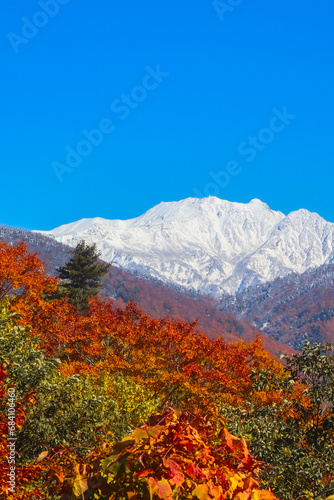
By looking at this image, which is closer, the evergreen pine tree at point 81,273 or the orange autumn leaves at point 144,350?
the orange autumn leaves at point 144,350

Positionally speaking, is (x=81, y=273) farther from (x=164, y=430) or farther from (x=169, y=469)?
(x=169, y=469)

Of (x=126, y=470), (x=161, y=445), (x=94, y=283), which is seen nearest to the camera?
(x=126, y=470)

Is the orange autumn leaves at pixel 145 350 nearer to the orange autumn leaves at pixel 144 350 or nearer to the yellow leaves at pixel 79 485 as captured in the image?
the orange autumn leaves at pixel 144 350

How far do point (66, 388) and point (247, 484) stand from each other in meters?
8.33

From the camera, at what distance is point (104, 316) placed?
132ft

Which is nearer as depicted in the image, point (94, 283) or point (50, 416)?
point (50, 416)

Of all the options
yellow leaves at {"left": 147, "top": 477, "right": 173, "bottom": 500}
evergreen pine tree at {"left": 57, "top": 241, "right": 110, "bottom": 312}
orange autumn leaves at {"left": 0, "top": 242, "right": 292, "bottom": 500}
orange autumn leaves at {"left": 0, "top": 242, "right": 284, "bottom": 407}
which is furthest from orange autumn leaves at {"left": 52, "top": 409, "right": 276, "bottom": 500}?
evergreen pine tree at {"left": 57, "top": 241, "right": 110, "bottom": 312}

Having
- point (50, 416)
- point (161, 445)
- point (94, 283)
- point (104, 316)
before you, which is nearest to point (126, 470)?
point (161, 445)

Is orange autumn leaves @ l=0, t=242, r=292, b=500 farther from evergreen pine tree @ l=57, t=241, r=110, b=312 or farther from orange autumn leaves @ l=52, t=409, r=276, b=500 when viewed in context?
orange autumn leaves @ l=52, t=409, r=276, b=500

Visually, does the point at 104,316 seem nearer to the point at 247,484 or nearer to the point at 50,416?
the point at 50,416

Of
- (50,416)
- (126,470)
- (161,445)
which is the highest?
(161,445)

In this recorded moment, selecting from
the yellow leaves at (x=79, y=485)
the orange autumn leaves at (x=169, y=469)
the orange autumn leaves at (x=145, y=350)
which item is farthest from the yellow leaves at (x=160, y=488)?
the orange autumn leaves at (x=145, y=350)

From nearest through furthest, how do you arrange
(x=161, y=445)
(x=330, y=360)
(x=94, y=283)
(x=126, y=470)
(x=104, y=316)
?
(x=126, y=470)
(x=161, y=445)
(x=330, y=360)
(x=104, y=316)
(x=94, y=283)

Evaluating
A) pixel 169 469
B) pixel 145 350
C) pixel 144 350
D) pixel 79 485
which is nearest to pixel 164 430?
pixel 169 469
